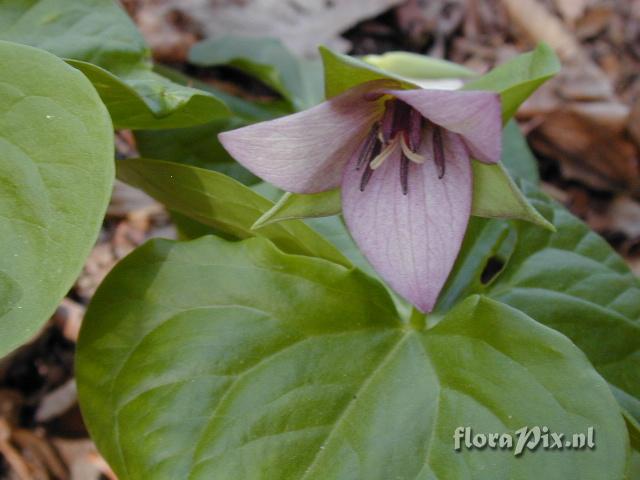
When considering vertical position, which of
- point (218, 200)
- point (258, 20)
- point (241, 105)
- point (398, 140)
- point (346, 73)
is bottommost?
point (258, 20)

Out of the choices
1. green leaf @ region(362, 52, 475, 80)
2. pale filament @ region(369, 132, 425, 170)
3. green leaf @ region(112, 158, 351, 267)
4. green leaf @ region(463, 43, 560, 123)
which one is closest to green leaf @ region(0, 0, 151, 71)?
green leaf @ region(112, 158, 351, 267)

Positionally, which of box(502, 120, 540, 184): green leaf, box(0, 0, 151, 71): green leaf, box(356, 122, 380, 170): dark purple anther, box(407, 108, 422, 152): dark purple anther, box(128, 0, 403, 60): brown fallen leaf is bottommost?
box(128, 0, 403, 60): brown fallen leaf

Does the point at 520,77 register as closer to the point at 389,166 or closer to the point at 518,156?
the point at 389,166

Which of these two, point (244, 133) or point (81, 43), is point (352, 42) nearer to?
point (81, 43)

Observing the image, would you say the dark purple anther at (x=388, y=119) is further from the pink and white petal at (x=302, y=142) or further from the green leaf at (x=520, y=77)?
the green leaf at (x=520, y=77)

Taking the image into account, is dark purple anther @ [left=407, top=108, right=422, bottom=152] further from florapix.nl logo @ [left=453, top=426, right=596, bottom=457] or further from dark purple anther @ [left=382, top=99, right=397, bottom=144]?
florapix.nl logo @ [left=453, top=426, right=596, bottom=457]

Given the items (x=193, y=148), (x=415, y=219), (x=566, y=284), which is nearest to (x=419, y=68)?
(x=193, y=148)
